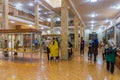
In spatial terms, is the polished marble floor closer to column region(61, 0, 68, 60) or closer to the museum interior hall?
the museum interior hall

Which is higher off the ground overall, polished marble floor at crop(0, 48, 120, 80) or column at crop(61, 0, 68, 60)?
column at crop(61, 0, 68, 60)

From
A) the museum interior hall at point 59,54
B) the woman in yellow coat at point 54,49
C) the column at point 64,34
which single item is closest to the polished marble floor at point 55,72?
the museum interior hall at point 59,54

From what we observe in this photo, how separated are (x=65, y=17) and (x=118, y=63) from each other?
4958 mm

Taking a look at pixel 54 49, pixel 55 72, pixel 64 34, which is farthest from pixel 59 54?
pixel 55 72

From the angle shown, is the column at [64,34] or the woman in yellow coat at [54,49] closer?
the woman in yellow coat at [54,49]

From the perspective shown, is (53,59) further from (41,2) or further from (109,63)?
(41,2)

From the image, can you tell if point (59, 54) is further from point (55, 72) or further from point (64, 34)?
point (55, 72)

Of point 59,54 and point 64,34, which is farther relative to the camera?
point 59,54

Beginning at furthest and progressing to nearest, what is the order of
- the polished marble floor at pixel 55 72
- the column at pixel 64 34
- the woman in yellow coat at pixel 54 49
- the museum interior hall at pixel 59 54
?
1. the column at pixel 64 34
2. the woman in yellow coat at pixel 54 49
3. the museum interior hall at pixel 59 54
4. the polished marble floor at pixel 55 72

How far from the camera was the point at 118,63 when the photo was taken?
27.7ft

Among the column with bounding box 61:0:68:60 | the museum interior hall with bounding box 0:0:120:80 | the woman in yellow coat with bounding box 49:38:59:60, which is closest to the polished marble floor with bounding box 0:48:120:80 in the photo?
the museum interior hall with bounding box 0:0:120:80

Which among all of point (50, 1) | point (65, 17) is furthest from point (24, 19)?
point (65, 17)

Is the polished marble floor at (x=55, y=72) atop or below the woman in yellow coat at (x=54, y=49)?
below

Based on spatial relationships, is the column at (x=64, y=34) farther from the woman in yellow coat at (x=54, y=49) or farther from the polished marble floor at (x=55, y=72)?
the polished marble floor at (x=55, y=72)
